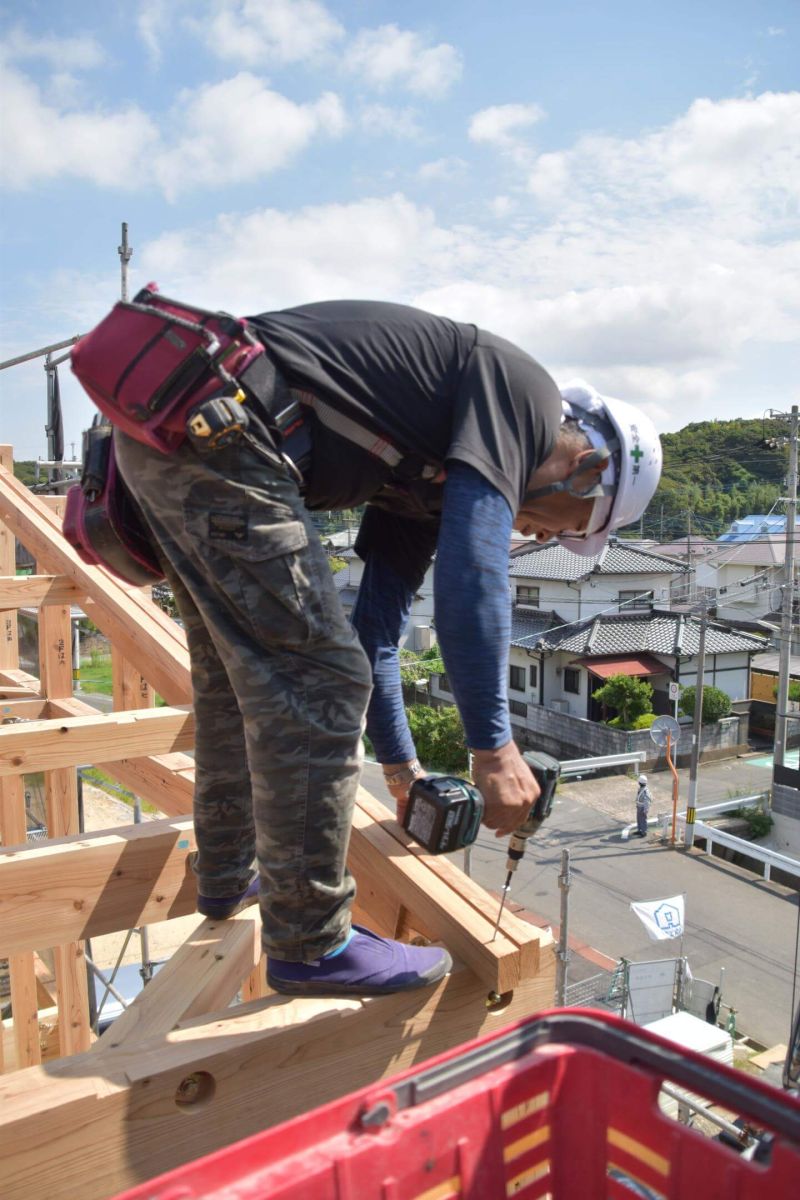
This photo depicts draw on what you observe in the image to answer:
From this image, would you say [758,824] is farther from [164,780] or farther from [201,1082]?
[201,1082]

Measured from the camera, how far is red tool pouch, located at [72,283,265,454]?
1.42 meters

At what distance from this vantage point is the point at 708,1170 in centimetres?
98

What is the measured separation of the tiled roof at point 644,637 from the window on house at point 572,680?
0.67 meters

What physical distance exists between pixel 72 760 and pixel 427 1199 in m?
2.02

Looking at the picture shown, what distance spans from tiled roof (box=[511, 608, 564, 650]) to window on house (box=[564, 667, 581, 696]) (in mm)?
1568

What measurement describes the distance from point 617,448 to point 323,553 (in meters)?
0.72

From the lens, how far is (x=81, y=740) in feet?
8.77

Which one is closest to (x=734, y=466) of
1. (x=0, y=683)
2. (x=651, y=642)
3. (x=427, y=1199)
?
(x=651, y=642)

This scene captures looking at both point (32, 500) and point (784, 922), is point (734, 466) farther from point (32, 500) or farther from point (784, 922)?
point (32, 500)

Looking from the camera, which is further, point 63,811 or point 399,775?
A: point 63,811

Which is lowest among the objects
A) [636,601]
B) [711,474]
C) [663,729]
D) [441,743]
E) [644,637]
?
[441,743]

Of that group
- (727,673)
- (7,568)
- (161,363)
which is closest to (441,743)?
(727,673)

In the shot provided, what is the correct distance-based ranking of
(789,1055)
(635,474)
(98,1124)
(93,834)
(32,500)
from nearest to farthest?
(98,1124), (635,474), (93,834), (789,1055), (32,500)

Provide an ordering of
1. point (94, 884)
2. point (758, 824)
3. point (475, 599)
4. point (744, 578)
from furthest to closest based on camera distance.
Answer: point (744, 578), point (758, 824), point (94, 884), point (475, 599)
